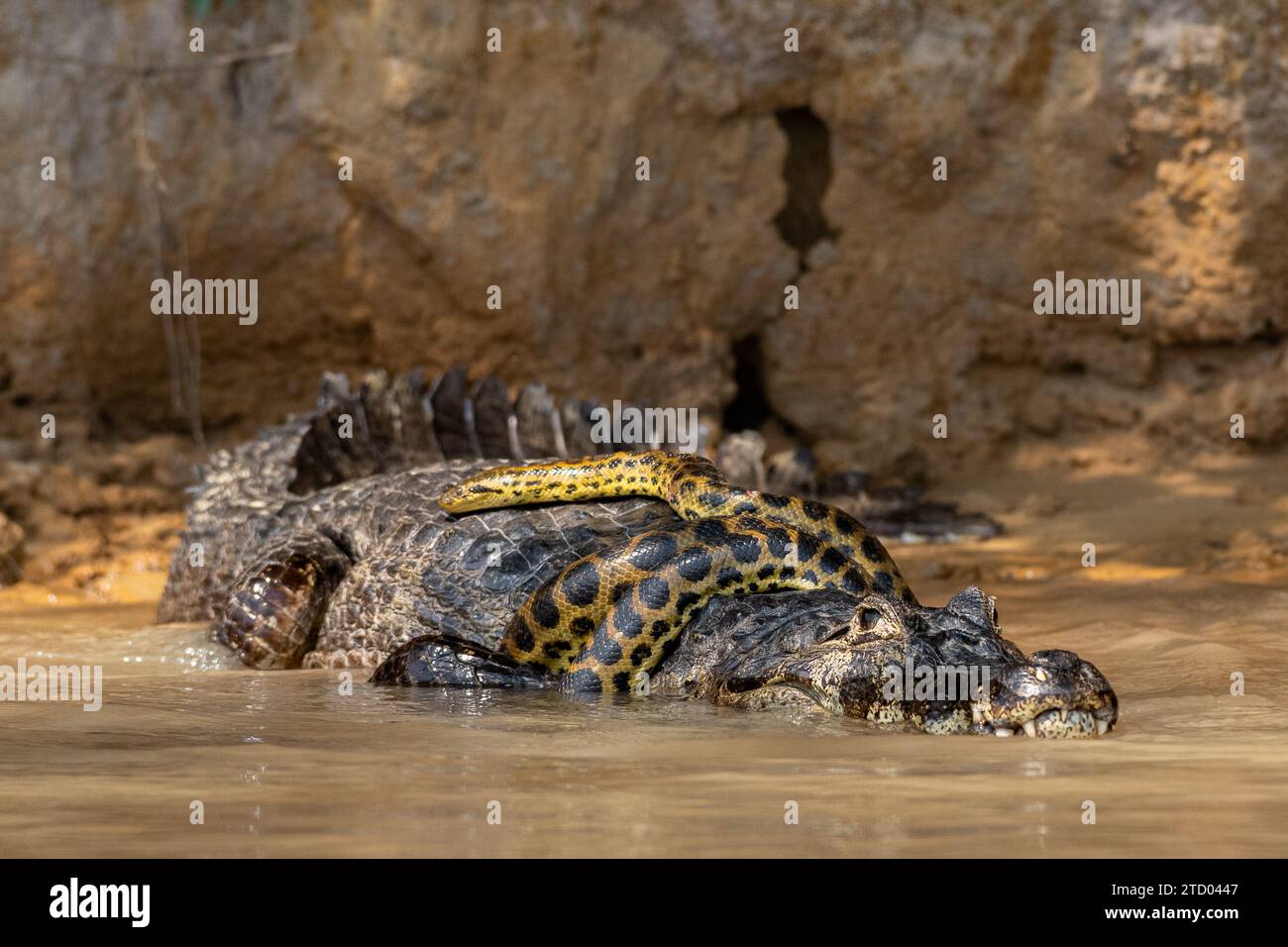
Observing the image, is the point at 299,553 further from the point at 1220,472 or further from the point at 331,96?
the point at 1220,472

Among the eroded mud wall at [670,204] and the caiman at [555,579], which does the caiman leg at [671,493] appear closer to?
the caiman at [555,579]

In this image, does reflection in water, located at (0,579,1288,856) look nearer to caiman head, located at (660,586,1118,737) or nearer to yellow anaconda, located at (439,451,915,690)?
caiman head, located at (660,586,1118,737)

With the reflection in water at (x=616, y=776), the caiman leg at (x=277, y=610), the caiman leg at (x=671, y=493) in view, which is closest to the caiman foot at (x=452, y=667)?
the reflection in water at (x=616, y=776)

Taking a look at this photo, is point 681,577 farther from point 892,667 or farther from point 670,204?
point 670,204
